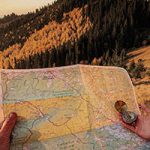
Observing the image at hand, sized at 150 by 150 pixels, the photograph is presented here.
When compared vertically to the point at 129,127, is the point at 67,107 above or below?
above

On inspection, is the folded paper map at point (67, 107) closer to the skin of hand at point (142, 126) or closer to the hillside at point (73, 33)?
the skin of hand at point (142, 126)

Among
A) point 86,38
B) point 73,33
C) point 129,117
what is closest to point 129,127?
point 129,117

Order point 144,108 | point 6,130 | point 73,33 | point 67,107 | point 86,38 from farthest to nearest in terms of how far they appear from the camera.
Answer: point 73,33 < point 86,38 < point 144,108 < point 67,107 < point 6,130

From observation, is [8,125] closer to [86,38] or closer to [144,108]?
[144,108]

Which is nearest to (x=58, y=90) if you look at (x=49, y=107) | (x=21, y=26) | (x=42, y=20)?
(x=49, y=107)

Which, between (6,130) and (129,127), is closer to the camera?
(6,130)

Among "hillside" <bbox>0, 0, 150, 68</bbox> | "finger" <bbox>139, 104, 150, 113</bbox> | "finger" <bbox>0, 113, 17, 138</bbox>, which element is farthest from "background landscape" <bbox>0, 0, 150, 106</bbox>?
"finger" <bbox>0, 113, 17, 138</bbox>

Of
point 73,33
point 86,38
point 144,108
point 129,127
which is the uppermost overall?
point 73,33
